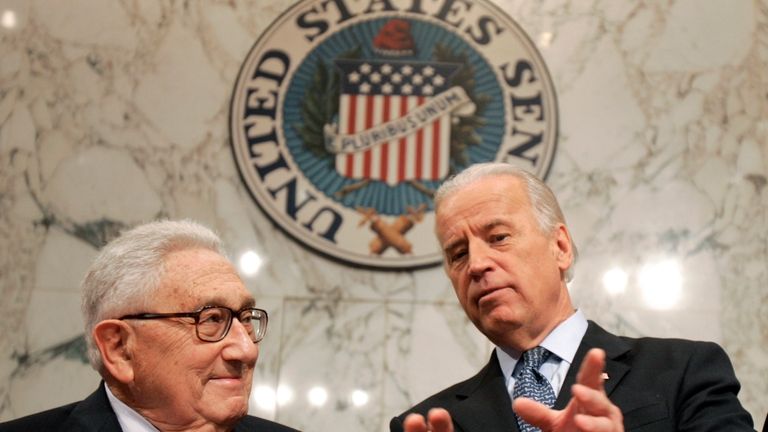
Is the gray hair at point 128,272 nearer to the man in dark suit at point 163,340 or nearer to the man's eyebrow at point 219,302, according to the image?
the man in dark suit at point 163,340

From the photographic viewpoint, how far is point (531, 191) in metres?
2.95

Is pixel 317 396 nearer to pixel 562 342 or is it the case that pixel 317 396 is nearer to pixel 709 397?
pixel 562 342

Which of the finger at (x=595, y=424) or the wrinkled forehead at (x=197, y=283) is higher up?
the wrinkled forehead at (x=197, y=283)

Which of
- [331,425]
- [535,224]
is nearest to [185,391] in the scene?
[535,224]

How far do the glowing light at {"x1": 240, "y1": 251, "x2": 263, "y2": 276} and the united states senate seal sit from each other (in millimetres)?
168

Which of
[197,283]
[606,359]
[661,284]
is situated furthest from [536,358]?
[661,284]

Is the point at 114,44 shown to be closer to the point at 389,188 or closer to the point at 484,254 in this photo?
the point at 389,188

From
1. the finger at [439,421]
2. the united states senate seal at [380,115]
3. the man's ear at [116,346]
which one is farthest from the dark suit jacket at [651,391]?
the united states senate seal at [380,115]

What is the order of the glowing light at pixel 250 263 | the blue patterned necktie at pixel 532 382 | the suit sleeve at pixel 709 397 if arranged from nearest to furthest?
the suit sleeve at pixel 709 397 → the blue patterned necktie at pixel 532 382 → the glowing light at pixel 250 263

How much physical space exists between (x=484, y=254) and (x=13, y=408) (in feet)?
7.72

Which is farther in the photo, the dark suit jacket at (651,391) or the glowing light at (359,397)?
the glowing light at (359,397)

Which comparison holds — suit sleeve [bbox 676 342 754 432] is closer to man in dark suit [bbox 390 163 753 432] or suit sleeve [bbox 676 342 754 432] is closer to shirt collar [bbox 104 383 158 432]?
man in dark suit [bbox 390 163 753 432]

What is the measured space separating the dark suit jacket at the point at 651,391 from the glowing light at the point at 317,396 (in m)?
1.34

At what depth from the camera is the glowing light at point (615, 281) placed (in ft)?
14.0
